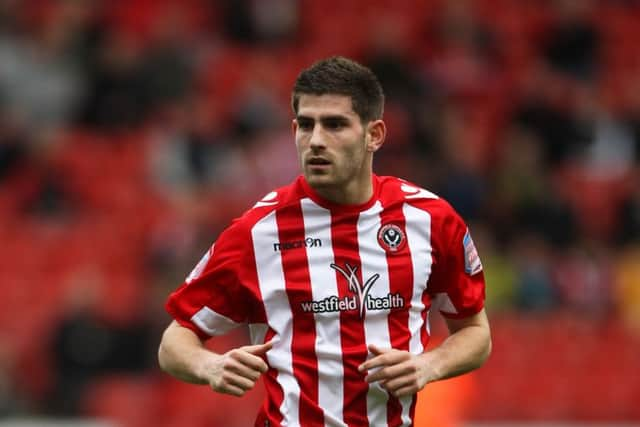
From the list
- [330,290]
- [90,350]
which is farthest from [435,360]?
[90,350]

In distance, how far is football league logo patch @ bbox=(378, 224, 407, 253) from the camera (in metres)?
5.12

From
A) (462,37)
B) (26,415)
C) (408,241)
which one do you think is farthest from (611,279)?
(408,241)

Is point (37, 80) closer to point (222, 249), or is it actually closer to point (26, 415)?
point (26, 415)

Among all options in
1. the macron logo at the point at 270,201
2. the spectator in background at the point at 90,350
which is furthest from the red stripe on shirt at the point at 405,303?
the spectator in background at the point at 90,350

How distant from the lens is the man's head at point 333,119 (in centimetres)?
493

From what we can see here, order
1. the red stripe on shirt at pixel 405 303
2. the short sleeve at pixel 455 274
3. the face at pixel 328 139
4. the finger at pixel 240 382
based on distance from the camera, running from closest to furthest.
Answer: the finger at pixel 240 382 → the face at pixel 328 139 → the red stripe on shirt at pixel 405 303 → the short sleeve at pixel 455 274

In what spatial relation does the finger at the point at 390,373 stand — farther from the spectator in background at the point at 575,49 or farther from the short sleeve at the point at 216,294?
the spectator in background at the point at 575,49

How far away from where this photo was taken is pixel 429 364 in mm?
4945

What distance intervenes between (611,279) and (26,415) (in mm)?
4728

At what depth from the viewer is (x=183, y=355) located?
5.04m

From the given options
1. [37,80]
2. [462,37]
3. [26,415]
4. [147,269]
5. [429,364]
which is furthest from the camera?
[462,37]

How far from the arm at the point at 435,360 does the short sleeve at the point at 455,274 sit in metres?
0.07

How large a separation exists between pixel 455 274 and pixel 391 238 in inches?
10.5

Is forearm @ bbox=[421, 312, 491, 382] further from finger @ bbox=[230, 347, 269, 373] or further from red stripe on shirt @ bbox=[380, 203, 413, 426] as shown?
finger @ bbox=[230, 347, 269, 373]
